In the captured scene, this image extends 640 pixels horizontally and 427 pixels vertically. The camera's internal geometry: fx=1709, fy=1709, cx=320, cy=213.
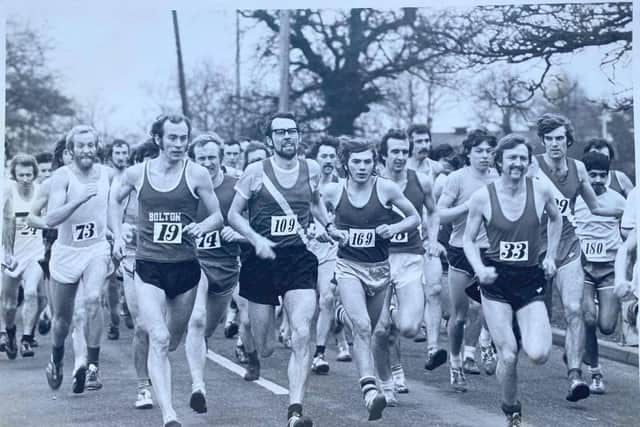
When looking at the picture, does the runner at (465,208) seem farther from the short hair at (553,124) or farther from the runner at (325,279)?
the runner at (325,279)

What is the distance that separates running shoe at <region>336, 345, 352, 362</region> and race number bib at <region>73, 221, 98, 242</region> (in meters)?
2.30

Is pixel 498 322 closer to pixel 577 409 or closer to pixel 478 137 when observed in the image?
pixel 577 409

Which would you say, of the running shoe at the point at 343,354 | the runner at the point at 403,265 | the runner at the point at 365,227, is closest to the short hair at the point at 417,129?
the runner at the point at 403,265

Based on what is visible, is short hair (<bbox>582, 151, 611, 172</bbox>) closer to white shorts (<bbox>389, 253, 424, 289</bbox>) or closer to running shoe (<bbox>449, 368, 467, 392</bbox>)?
white shorts (<bbox>389, 253, 424, 289</bbox>)

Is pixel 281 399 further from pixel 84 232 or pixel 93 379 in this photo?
pixel 84 232

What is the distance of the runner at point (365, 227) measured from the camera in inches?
427

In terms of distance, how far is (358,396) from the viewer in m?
11.2

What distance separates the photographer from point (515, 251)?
1027cm

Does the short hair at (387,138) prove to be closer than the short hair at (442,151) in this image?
Yes

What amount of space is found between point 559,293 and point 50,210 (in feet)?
11.4

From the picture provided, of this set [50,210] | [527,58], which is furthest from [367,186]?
[50,210]

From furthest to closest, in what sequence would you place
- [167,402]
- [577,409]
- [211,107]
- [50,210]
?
[211,107]
[50,210]
[577,409]
[167,402]

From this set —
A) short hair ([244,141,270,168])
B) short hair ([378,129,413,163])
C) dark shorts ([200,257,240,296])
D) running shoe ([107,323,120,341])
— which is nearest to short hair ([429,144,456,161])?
short hair ([244,141,270,168])

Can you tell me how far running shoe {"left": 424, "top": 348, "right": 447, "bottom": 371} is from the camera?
11.8 m
